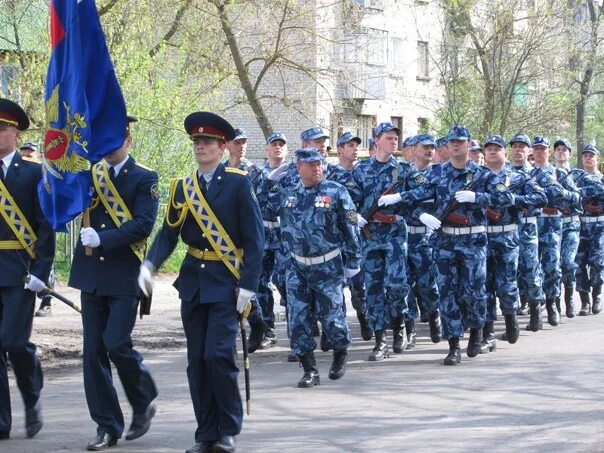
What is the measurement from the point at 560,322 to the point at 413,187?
4.28 meters

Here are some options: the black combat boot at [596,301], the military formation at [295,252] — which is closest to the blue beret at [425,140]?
the military formation at [295,252]

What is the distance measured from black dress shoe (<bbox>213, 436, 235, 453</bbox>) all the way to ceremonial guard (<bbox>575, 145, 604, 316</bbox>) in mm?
10821

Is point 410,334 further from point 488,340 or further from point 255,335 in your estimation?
point 255,335

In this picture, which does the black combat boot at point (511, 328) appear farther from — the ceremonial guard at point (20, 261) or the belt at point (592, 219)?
the ceremonial guard at point (20, 261)

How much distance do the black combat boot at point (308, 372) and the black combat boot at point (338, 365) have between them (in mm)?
340

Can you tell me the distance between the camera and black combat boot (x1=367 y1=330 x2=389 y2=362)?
44.8ft

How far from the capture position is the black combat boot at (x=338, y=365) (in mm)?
12133

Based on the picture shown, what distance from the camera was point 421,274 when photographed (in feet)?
48.9

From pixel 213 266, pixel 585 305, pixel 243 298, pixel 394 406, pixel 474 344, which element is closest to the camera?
pixel 243 298

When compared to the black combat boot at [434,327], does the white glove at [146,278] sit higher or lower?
higher

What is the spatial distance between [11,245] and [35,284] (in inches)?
16.5

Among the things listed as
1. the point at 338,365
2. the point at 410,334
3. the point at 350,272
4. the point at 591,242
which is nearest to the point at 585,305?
the point at 591,242

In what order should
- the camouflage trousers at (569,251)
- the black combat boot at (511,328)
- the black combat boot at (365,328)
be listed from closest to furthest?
1. the black combat boot at (511,328)
2. the black combat boot at (365,328)
3. the camouflage trousers at (569,251)

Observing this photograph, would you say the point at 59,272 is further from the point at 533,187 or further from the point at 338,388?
the point at 338,388
